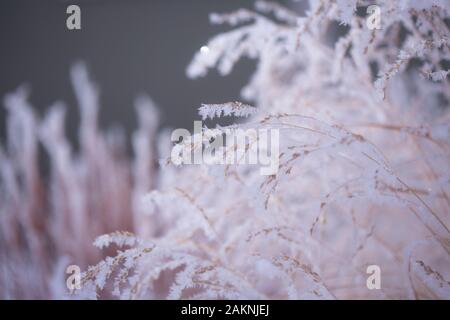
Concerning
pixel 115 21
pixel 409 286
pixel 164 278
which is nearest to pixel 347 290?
pixel 409 286

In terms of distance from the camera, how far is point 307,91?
1.17 metres

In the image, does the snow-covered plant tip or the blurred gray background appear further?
the blurred gray background

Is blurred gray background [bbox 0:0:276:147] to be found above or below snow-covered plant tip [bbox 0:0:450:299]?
above

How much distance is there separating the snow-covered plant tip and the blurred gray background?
0.48m

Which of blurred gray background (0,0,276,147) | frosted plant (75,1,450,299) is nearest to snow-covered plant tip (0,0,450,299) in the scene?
frosted plant (75,1,450,299)

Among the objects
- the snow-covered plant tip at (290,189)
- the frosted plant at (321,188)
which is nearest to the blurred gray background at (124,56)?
the snow-covered plant tip at (290,189)

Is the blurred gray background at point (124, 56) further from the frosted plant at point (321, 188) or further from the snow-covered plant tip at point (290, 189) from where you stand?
the frosted plant at point (321, 188)

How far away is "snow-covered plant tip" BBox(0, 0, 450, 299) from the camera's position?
27.2 inches

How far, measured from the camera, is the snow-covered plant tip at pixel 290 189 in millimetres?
691

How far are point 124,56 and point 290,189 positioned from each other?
1318 millimetres

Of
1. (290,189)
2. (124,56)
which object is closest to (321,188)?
(290,189)

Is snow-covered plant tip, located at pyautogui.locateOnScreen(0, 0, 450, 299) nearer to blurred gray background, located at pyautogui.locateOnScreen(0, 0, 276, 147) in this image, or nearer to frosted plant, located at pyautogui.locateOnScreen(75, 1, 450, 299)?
frosted plant, located at pyautogui.locateOnScreen(75, 1, 450, 299)

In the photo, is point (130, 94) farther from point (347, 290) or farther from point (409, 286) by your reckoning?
point (409, 286)

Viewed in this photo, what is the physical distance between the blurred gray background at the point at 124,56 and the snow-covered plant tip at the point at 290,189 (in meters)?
0.48
